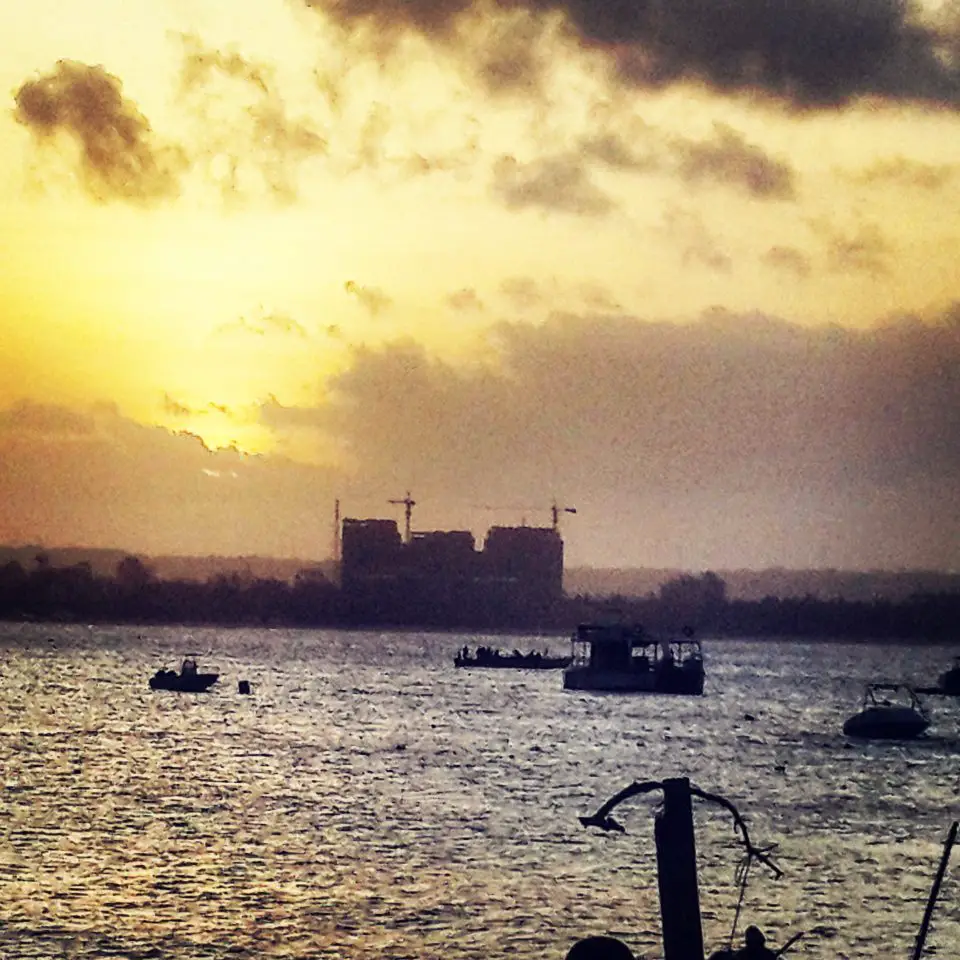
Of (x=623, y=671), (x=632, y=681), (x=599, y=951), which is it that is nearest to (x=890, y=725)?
(x=632, y=681)

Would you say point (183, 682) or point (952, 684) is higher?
point (183, 682)

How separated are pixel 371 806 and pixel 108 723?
54.1 m

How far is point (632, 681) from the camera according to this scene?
Result: 149 metres

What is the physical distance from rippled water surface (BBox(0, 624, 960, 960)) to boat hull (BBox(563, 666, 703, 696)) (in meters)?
15.8

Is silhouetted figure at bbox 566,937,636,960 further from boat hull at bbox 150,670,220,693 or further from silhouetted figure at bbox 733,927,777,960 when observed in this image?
boat hull at bbox 150,670,220,693

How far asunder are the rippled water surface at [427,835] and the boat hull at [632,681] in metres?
15.8

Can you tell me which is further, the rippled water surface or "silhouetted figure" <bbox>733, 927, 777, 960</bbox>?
the rippled water surface

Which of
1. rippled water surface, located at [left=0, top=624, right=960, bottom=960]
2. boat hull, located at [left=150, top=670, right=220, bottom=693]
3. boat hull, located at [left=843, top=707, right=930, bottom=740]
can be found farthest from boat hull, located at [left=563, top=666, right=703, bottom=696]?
boat hull, located at [left=150, top=670, right=220, bottom=693]

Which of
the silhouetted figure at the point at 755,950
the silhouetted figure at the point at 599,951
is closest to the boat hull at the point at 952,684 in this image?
the silhouetted figure at the point at 755,950

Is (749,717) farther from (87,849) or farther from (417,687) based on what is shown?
(87,849)

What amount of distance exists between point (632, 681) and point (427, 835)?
86.2 metres

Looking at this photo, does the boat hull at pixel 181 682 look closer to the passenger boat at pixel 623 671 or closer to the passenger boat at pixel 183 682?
the passenger boat at pixel 183 682

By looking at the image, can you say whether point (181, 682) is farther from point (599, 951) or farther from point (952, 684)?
point (599, 951)

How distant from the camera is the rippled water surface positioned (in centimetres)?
4562
